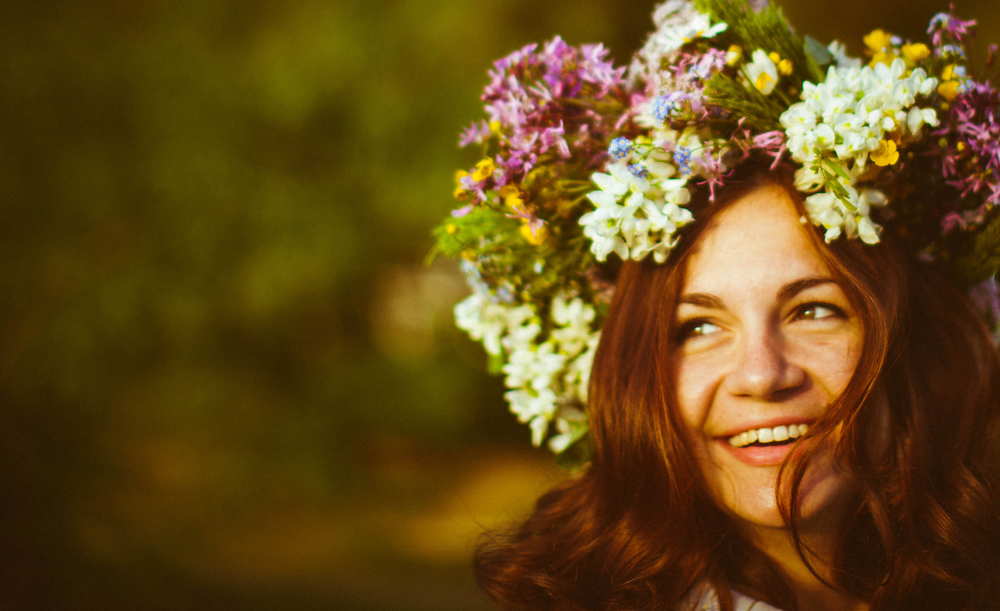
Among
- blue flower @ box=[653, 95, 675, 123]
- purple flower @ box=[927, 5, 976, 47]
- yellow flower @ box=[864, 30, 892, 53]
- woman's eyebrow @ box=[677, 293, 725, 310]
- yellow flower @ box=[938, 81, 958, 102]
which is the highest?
yellow flower @ box=[864, 30, 892, 53]

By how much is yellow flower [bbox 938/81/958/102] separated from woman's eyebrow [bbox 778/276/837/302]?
1.69 feet

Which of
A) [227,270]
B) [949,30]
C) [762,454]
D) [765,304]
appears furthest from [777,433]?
[227,270]

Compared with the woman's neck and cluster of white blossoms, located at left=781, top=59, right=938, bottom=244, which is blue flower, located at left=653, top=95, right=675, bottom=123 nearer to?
cluster of white blossoms, located at left=781, top=59, right=938, bottom=244

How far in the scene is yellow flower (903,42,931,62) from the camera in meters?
1.74

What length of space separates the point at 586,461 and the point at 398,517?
5.98m

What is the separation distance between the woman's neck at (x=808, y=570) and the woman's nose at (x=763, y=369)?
406 millimetres

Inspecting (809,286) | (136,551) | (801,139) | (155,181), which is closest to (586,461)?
(809,286)

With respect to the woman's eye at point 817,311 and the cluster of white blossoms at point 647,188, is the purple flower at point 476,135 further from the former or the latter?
the woman's eye at point 817,311

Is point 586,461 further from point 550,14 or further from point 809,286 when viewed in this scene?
point 550,14

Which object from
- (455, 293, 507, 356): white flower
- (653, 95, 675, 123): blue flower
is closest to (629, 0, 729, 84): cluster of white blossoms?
(653, 95, 675, 123): blue flower

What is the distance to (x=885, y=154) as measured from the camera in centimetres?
157

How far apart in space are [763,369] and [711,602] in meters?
0.61

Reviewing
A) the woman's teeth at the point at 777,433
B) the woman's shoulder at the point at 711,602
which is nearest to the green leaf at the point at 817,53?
the woman's teeth at the point at 777,433

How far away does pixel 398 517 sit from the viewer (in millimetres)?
7848
